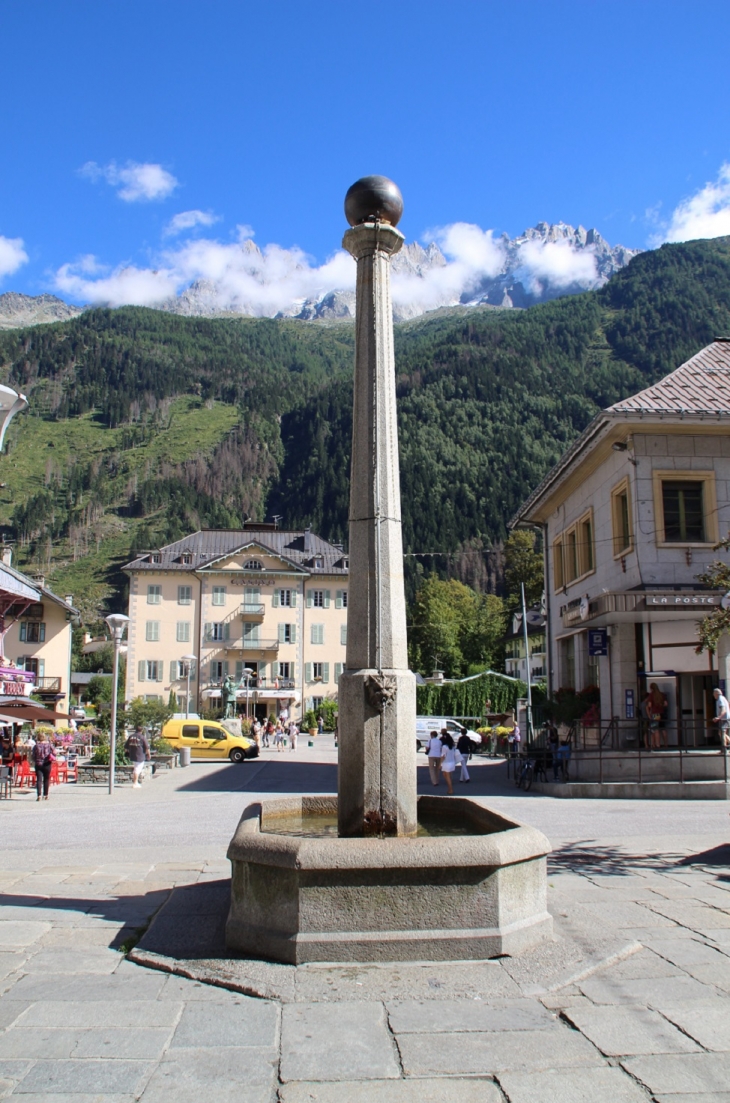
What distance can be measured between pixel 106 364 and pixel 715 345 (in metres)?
184

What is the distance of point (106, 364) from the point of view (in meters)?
194

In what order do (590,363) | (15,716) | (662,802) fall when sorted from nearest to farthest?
(662,802), (15,716), (590,363)

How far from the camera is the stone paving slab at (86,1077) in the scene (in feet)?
12.5

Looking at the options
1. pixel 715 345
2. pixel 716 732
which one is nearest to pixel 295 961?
pixel 716 732

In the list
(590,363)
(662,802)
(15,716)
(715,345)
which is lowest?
(662,802)

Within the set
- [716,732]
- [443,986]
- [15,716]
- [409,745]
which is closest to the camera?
[443,986]

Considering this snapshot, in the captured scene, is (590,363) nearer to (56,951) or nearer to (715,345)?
(715,345)

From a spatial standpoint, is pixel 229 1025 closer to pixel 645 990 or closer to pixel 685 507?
pixel 645 990

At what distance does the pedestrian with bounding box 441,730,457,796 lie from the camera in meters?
18.7

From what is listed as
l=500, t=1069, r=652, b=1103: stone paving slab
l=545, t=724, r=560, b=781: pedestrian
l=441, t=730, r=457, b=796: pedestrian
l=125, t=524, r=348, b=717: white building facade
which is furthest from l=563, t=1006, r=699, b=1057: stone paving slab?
l=125, t=524, r=348, b=717: white building facade

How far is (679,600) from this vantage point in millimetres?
19094

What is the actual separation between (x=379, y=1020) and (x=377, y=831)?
2.15 m

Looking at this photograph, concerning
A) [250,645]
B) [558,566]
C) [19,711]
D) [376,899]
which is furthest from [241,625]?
[376,899]

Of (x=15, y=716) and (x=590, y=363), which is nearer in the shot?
(x=15, y=716)
